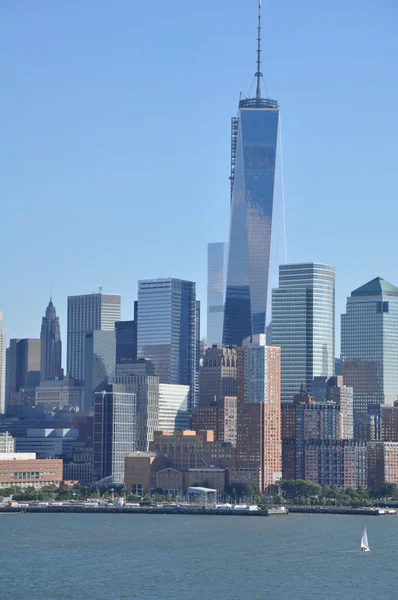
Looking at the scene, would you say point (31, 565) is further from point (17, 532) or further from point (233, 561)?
point (17, 532)

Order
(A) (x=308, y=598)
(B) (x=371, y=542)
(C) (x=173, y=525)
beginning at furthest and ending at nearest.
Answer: (C) (x=173, y=525), (B) (x=371, y=542), (A) (x=308, y=598)

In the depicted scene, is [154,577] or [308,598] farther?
[154,577]

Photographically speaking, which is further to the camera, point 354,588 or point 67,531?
point 67,531

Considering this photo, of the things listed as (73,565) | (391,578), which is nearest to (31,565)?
(73,565)

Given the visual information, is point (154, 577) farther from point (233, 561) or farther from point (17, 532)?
point (17, 532)

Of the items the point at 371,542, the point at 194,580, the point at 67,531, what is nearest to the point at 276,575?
the point at 194,580

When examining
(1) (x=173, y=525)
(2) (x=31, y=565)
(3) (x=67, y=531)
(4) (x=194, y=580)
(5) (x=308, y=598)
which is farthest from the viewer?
(1) (x=173, y=525)
